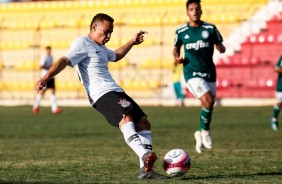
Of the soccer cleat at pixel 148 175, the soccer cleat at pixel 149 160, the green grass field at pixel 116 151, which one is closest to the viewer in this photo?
the soccer cleat at pixel 149 160

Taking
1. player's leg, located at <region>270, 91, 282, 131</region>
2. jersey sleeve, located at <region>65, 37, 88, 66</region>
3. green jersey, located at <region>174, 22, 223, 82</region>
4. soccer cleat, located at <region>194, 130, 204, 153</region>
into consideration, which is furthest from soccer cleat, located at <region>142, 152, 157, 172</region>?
player's leg, located at <region>270, 91, 282, 131</region>

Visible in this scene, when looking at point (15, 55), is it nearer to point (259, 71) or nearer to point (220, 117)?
point (259, 71)

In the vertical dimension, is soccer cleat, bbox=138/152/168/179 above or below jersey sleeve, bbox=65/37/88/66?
below

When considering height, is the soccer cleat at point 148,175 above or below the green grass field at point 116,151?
above

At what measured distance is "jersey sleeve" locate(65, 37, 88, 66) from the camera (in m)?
8.68

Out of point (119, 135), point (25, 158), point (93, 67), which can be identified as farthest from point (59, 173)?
point (119, 135)

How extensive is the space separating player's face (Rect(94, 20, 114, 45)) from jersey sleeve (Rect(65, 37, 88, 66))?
19cm

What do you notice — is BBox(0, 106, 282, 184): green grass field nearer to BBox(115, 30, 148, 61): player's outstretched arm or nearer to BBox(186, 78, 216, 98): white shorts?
BBox(186, 78, 216, 98): white shorts

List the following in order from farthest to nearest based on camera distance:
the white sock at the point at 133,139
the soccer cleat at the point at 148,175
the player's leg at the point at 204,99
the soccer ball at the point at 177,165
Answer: the player's leg at the point at 204,99 → the soccer ball at the point at 177,165 → the white sock at the point at 133,139 → the soccer cleat at the point at 148,175

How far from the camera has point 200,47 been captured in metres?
12.9

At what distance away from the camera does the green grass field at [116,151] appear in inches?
356

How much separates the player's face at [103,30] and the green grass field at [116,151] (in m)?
1.51

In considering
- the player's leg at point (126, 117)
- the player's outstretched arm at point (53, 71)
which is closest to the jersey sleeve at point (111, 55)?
the player's leg at point (126, 117)

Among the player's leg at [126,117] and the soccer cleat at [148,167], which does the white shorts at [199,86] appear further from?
the soccer cleat at [148,167]
